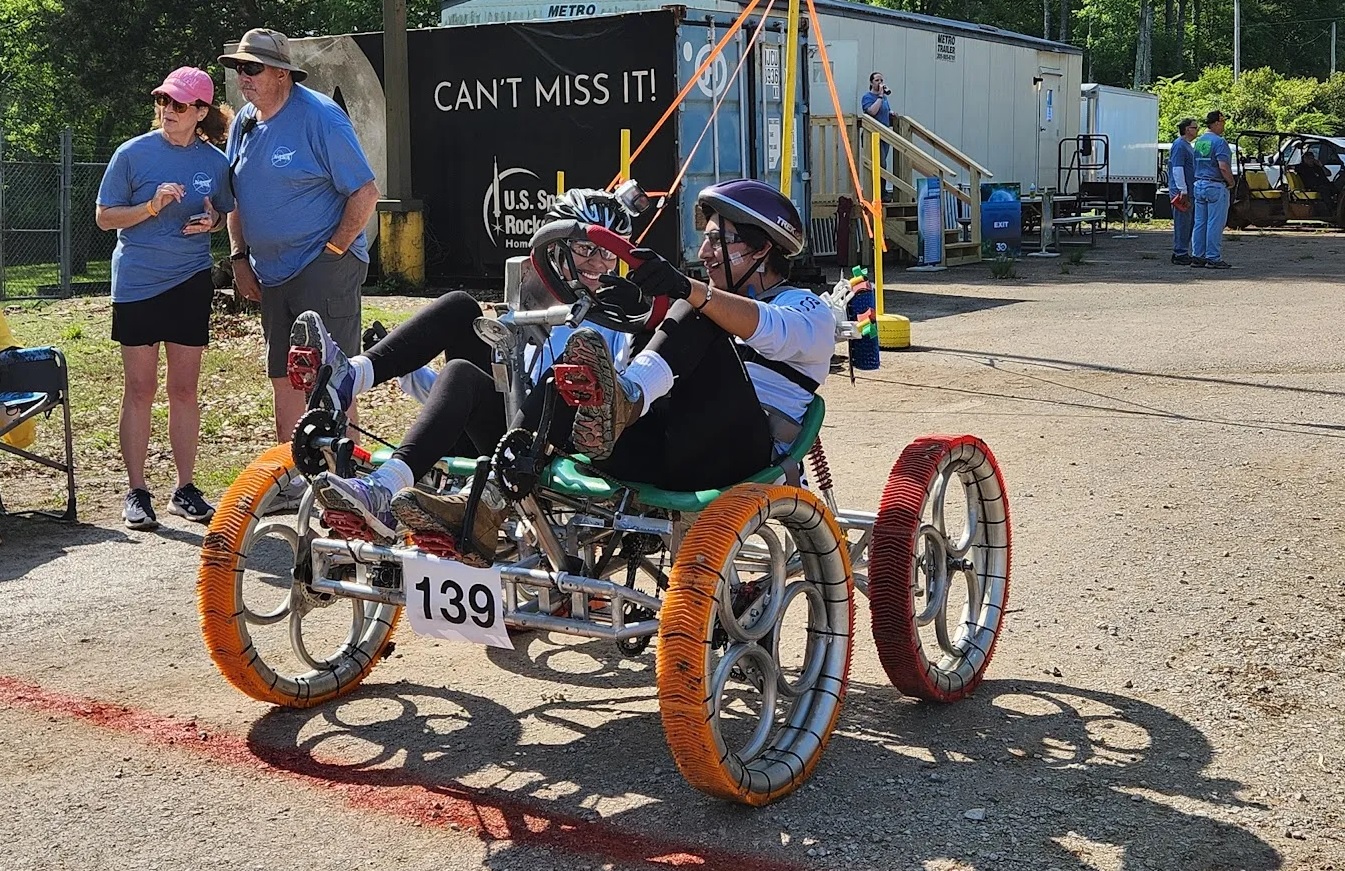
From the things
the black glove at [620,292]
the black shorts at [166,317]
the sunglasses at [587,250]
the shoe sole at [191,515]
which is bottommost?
the shoe sole at [191,515]

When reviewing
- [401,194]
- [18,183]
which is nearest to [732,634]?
[401,194]

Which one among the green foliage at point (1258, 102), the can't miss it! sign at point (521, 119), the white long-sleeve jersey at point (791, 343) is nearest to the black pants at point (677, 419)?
the white long-sleeve jersey at point (791, 343)

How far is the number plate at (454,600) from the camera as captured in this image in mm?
3861

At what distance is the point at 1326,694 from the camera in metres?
4.70

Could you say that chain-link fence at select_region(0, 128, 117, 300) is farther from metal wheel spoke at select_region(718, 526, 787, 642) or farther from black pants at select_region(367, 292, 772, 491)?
metal wheel spoke at select_region(718, 526, 787, 642)

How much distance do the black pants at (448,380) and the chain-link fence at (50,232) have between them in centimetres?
1437

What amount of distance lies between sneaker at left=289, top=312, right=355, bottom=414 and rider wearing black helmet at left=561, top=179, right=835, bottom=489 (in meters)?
0.73

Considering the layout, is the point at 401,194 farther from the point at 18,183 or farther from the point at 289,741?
the point at 289,741

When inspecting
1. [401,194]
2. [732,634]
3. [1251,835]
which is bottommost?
[1251,835]

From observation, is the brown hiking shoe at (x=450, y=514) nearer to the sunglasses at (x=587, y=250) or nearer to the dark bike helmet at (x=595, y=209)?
the sunglasses at (x=587, y=250)

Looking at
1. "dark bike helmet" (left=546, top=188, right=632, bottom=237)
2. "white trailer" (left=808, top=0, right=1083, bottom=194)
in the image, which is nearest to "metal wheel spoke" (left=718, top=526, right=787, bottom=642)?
"dark bike helmet" (left=546, top=188, right=632, bottom=237)

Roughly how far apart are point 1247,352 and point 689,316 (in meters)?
9.36

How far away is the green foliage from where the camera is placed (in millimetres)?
51188

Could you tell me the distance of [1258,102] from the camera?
Answer: 53.8 m
